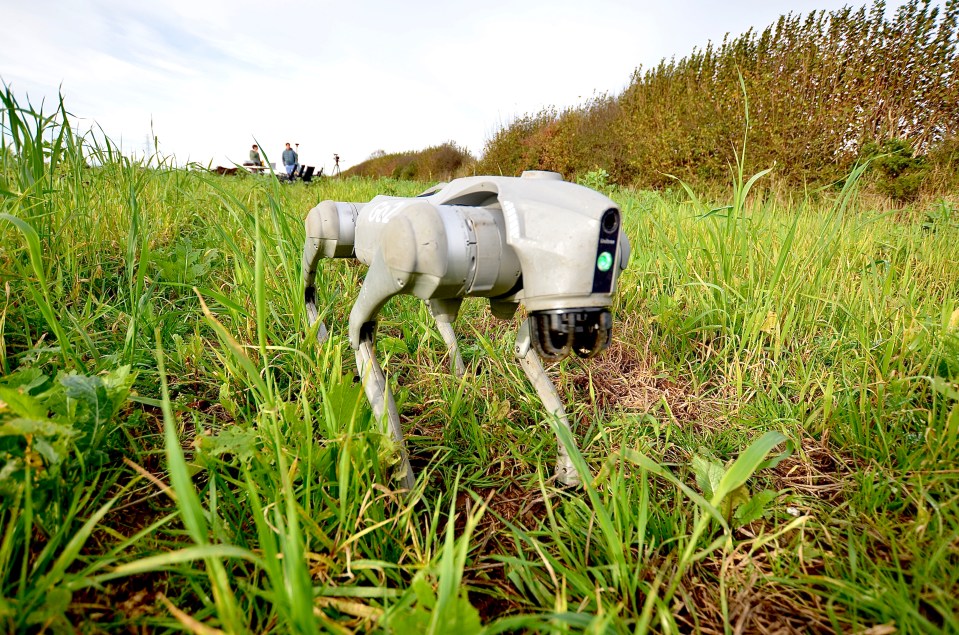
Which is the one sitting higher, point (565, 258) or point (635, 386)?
Answer: point (565, 258)

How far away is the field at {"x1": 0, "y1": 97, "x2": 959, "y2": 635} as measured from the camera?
731 millimetres

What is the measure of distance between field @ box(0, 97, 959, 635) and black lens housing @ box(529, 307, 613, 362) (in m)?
0.24

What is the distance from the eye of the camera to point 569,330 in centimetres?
80

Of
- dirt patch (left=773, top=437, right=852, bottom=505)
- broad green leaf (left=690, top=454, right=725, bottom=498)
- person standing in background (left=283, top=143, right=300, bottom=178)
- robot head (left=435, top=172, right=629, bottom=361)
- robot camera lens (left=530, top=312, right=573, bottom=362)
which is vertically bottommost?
dirt patch (left=773, top=437, right=852, bottom=505)

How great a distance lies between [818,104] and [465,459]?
6.21 meters

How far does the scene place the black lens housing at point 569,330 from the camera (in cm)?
80

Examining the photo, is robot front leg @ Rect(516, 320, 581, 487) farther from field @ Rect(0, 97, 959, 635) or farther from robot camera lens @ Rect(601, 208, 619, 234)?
robot camera lens @ Rect(601, 208, 619, 234)

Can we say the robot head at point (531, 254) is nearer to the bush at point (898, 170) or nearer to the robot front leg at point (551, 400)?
the robot front leg at point (551, 400)

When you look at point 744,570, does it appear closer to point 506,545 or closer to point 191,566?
point 506,545

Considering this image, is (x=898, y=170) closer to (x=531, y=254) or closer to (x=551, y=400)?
(x=551, y=400)

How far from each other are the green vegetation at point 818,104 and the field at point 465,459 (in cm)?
281

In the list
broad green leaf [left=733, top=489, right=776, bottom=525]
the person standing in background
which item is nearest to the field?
broad green leaf [left=733, top=489, right=776, bottom=525]

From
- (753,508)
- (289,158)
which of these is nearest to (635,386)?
(753,508)

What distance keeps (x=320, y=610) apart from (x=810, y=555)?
3.00 ft
